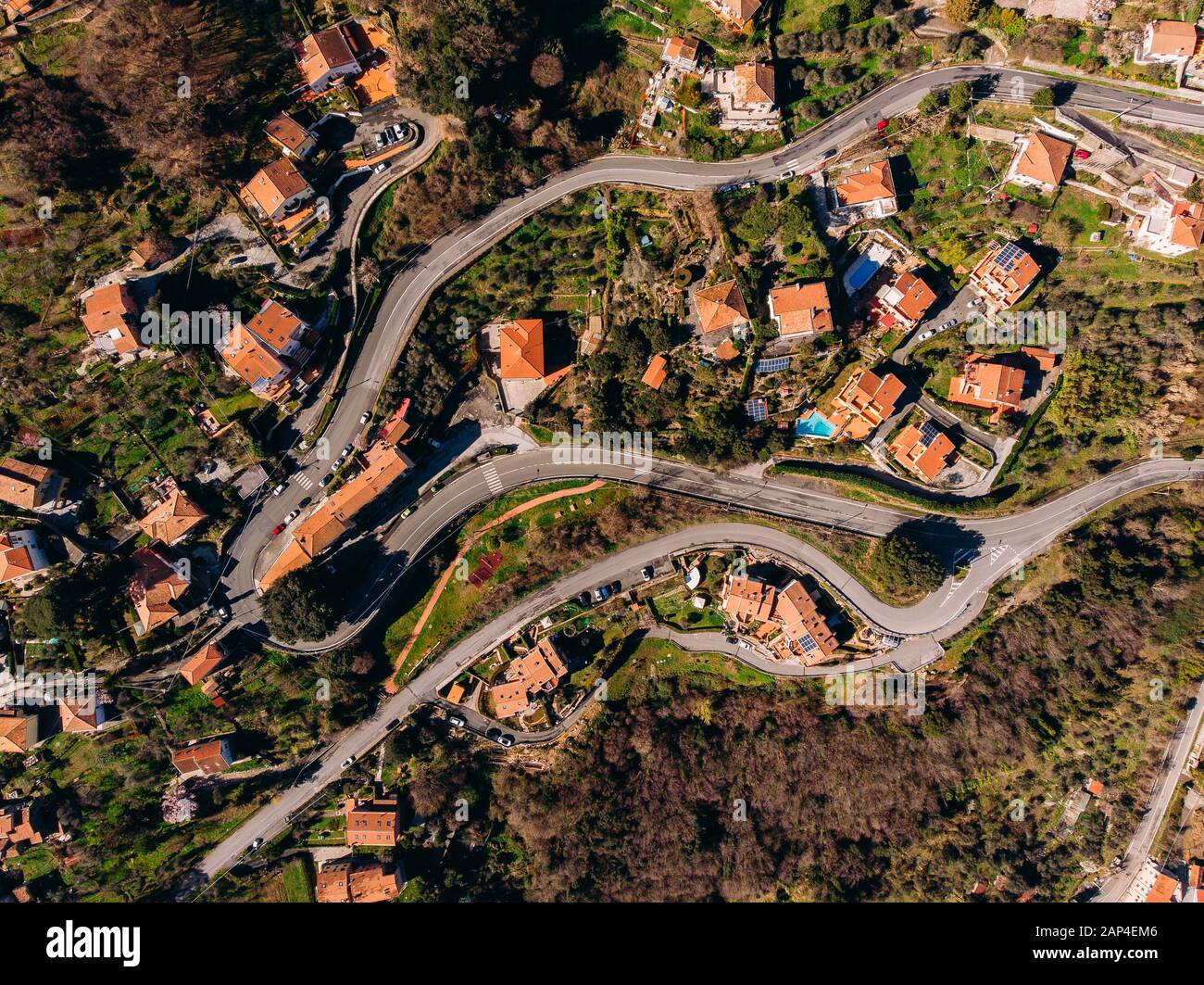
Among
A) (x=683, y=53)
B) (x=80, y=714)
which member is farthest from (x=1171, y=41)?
(x=80, y=714)

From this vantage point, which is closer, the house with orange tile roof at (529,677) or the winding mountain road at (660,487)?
the winding mountain road at (660,487)

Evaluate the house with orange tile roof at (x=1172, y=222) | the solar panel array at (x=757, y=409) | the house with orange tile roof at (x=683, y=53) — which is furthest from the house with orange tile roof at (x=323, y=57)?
the house with orange tile roof at (x=1172, y=222)

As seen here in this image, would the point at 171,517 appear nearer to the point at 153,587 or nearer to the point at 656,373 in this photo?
the point at 153,587

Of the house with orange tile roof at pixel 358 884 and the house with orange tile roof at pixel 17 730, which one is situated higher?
the house with orange tile roof at pixel 17 730

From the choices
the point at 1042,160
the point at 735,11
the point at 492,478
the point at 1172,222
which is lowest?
the point at 492,478

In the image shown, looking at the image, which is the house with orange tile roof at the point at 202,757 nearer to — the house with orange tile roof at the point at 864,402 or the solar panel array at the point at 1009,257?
the house with orange tile roof at the point at 864,402

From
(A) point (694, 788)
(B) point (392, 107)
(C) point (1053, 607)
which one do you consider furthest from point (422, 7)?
(C) point (1053, 607)
